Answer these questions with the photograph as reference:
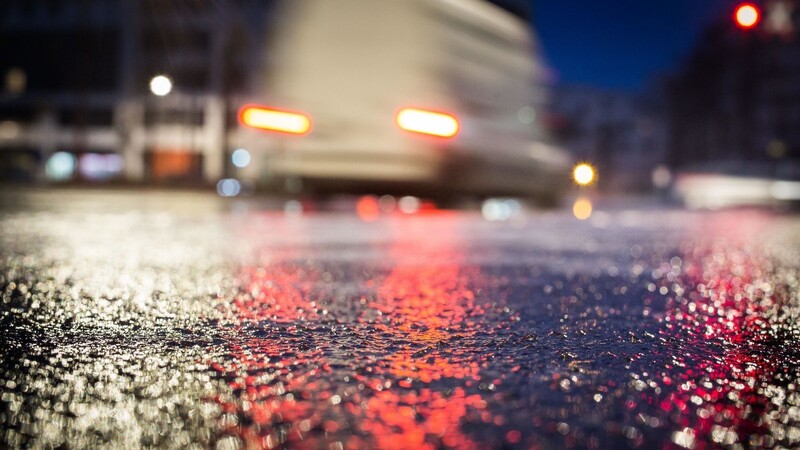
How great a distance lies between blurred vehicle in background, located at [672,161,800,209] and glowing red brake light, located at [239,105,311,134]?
13714mm

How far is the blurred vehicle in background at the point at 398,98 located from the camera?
284 inches

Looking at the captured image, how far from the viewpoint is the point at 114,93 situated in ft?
160

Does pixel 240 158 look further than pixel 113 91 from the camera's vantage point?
Yes

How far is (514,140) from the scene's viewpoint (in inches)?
354

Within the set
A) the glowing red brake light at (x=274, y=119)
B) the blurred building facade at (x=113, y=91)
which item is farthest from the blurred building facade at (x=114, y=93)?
the glowing red brake light at (x=274, y=119)

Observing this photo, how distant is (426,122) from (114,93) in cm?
4637

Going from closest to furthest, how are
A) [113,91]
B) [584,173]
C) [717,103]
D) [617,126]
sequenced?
[584,173], [717,103], [113,91], [617,126]

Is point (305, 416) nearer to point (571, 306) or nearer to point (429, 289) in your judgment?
point (571, 306)

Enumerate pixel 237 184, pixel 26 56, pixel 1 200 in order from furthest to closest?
1. pixel 26 56
2. pixel 237 184
3. pixel 1 200

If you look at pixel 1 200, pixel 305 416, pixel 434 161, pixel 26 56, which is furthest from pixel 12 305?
pixel 26 56

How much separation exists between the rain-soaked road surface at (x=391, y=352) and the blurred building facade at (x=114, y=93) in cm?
4358

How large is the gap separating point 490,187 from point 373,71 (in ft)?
8.24

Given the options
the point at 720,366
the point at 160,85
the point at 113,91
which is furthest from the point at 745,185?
the point at 113,91

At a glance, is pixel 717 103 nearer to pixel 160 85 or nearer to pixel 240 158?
pixel 240 158
